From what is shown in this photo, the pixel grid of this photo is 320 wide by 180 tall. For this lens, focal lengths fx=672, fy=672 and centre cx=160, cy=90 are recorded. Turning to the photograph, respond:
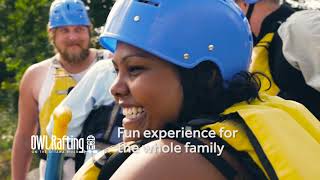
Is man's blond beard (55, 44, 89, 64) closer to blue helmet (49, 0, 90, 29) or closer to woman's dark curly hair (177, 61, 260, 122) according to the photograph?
blue helmet (49, 0, 90, 29)

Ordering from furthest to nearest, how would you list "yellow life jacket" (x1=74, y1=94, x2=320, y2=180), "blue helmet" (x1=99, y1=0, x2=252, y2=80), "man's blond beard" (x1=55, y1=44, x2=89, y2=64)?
"man's blond beard" (x1=55, y1=44, x2=89, y2=64)
"blue helmet" (x1=99, y1=0, x2=252, y2=80)
"yellow life jacket" (x1=74, y1=94, x2=320, y2=180)

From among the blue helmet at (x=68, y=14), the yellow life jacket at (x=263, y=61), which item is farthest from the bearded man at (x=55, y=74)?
the yellow life jacket at (x=263, y=61)

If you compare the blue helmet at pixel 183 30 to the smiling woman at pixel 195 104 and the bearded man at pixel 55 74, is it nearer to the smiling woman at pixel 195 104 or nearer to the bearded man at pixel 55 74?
the smiling woman at pixel 195 104

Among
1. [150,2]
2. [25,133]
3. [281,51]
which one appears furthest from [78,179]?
[25,133]

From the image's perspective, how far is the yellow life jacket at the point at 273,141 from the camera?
5.49 ft

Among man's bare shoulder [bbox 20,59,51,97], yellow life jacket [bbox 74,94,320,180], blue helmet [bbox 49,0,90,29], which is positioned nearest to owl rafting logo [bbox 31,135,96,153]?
man's bare shoulder [bbox 20,59,51,97]

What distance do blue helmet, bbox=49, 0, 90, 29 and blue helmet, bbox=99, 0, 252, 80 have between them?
2.47 meters

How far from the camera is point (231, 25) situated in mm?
1918

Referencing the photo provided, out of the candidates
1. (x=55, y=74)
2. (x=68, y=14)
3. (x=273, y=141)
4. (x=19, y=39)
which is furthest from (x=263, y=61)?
(x=19, y=39)

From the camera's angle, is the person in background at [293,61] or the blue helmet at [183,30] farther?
the person in background at [293,61]

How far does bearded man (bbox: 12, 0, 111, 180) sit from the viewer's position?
13.4ft

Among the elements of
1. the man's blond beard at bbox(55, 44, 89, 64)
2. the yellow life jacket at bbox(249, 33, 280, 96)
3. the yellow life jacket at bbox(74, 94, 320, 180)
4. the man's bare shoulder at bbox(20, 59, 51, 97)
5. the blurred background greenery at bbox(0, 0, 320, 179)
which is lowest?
the blurred background greenery at bbox(0, 0, 320, 179)

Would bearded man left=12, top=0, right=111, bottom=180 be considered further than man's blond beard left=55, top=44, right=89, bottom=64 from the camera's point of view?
No

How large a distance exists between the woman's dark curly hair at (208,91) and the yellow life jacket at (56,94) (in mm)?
2225
